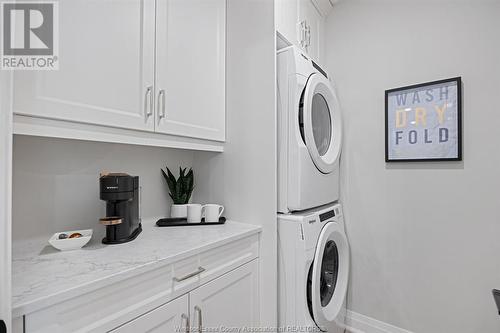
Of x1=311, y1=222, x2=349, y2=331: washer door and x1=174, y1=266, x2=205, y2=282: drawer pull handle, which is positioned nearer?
x1=174, y1=266, x2=205, y2=282: drawer pull handle

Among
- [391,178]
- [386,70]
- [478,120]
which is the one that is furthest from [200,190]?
[478,120]

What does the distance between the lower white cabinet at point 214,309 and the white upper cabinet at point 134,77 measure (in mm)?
704

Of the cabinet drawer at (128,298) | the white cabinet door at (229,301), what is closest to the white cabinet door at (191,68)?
the cabinet drawer at (128,298)

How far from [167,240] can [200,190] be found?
604 mm

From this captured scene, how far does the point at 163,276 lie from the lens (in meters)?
0.96

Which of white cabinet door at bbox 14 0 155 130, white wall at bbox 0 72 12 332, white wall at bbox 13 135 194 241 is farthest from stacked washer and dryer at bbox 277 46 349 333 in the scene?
white wall at bbox 0 72 12 332

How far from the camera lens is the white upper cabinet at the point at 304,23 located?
153cm

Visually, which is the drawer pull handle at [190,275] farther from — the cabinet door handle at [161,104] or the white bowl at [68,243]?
the cabinet door handle at [161,104]

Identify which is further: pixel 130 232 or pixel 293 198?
pixel 293 198

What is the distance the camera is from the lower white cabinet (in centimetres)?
93

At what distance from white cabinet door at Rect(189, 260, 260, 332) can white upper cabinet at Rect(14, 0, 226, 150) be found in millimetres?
719

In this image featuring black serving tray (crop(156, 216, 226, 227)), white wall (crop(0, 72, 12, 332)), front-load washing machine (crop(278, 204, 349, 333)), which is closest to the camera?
white wall (crop(0, 72, 12, 332))

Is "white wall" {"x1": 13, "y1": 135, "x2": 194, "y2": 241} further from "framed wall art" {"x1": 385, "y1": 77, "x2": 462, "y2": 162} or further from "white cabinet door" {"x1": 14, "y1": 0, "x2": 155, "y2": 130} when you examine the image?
"framed wall art" {"x1": 385, "y1": 77, "x2": 462, "y2": 162}

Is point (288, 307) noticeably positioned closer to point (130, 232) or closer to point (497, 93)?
point (130, 232)
